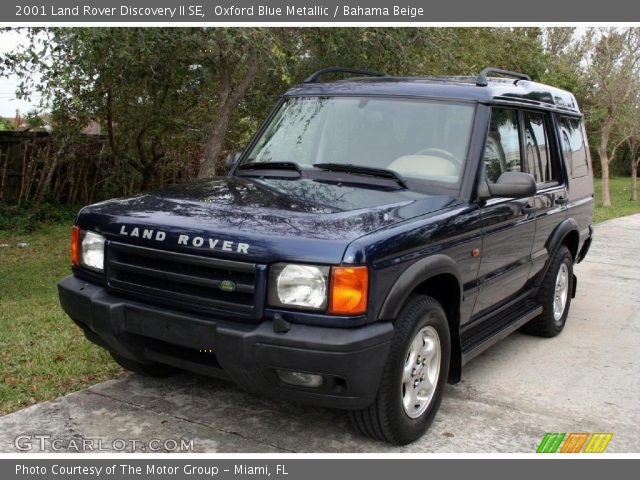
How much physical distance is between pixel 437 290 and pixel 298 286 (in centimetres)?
111

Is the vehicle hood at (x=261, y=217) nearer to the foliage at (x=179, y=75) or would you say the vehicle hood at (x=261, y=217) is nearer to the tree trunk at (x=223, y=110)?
the foliage at (x=179, y=75)

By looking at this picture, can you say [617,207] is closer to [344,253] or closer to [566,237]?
[566,237]

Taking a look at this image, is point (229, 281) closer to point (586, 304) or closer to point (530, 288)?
point (530, 288)

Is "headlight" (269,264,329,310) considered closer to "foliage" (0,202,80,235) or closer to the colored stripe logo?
the colored stripe logo

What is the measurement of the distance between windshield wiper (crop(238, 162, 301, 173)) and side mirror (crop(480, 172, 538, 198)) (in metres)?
1.22

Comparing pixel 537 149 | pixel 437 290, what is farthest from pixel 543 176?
pixel 437 290

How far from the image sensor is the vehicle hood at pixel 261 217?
3.20 meters

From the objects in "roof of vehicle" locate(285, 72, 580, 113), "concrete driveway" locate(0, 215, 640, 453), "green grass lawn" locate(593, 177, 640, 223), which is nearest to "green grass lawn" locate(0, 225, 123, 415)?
"concrete driveway" locate(0, 215, 640, 453)

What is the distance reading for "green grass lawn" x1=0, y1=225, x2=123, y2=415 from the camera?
4352mm

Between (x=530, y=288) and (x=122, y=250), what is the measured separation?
11.1ft

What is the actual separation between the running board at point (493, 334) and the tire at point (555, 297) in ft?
0.59

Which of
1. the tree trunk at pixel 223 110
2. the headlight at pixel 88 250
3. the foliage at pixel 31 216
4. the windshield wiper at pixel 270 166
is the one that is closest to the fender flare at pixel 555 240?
the windshield wiper at pixel 270 166

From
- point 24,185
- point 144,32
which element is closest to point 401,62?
point 144,32

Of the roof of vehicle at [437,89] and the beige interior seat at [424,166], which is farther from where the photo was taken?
the roof of vehicle at [437,89]
